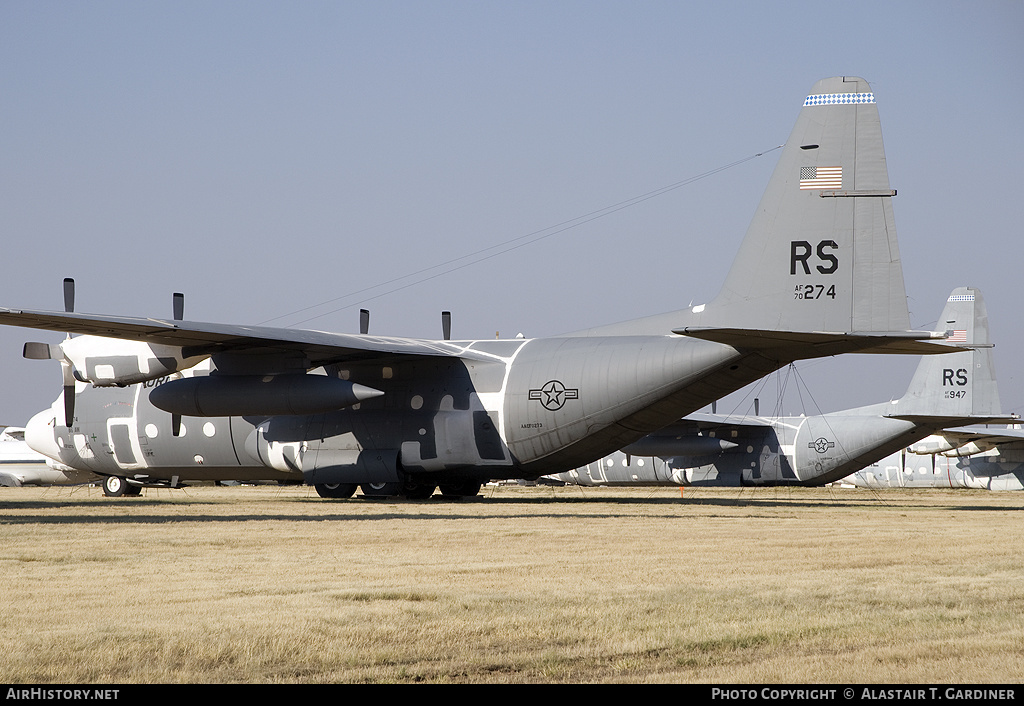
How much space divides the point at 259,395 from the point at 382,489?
3.92 meters

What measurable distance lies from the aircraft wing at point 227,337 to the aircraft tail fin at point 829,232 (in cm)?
716

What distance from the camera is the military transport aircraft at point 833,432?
111 ft

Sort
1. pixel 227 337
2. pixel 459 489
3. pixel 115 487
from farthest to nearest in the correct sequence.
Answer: pixel 115 487
pixel 459 489
pixel 227 337

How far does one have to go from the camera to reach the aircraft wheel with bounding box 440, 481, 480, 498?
82.3 feet

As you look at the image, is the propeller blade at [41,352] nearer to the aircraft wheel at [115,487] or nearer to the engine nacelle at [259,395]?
the engine nacelle at [259,395]

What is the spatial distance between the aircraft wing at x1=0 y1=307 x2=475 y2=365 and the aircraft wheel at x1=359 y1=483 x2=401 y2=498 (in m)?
2.96

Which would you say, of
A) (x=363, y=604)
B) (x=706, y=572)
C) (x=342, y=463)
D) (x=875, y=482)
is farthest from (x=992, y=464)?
(x=363, y=604)

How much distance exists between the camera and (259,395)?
843 inches

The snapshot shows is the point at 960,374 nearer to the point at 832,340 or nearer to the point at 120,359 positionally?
the point at 832,340

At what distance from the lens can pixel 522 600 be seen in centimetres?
742

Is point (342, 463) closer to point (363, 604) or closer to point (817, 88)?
point (817, 88)

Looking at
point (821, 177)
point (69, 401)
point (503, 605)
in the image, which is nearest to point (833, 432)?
point (821, 177)

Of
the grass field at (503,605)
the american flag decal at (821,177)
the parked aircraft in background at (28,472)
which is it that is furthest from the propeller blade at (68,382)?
the parked aircraft in background at (28,472)
